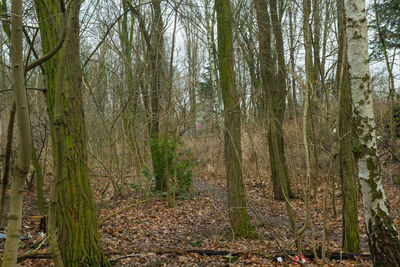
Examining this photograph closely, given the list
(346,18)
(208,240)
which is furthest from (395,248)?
(208,240)

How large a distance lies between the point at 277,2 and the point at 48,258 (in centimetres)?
995

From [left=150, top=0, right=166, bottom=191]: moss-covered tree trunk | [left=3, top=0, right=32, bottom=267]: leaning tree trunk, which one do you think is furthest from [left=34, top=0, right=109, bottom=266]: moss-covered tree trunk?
[left=150, top=0, right=166, bottom=191]: moss-covered tree trunk

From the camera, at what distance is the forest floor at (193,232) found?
198 inches

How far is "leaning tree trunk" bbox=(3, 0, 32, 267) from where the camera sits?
1.76m

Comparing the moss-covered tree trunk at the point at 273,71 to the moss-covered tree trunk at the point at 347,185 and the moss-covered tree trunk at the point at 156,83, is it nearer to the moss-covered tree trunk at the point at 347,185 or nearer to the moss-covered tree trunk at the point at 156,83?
the moss-covered tree trunk at the point at 156,83

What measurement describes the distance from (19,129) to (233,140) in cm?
467

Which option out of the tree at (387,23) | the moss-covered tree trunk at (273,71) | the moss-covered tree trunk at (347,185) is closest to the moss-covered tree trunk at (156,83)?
the moss-covered tree trunk at (273,71)

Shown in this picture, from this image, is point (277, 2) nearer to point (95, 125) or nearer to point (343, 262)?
point (95, 125)

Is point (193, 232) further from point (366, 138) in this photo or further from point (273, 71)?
point (273, 71)

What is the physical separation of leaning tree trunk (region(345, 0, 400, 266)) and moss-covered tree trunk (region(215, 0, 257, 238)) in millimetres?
2434

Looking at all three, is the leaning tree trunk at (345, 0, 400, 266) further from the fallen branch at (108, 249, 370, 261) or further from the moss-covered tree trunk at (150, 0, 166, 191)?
the moss-covered tree trunk at (150, 0, 166, 191)

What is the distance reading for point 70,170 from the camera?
4023 mm

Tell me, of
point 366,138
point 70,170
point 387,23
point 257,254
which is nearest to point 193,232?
point 257,254

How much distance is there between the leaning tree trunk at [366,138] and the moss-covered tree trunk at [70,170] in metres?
3.28
